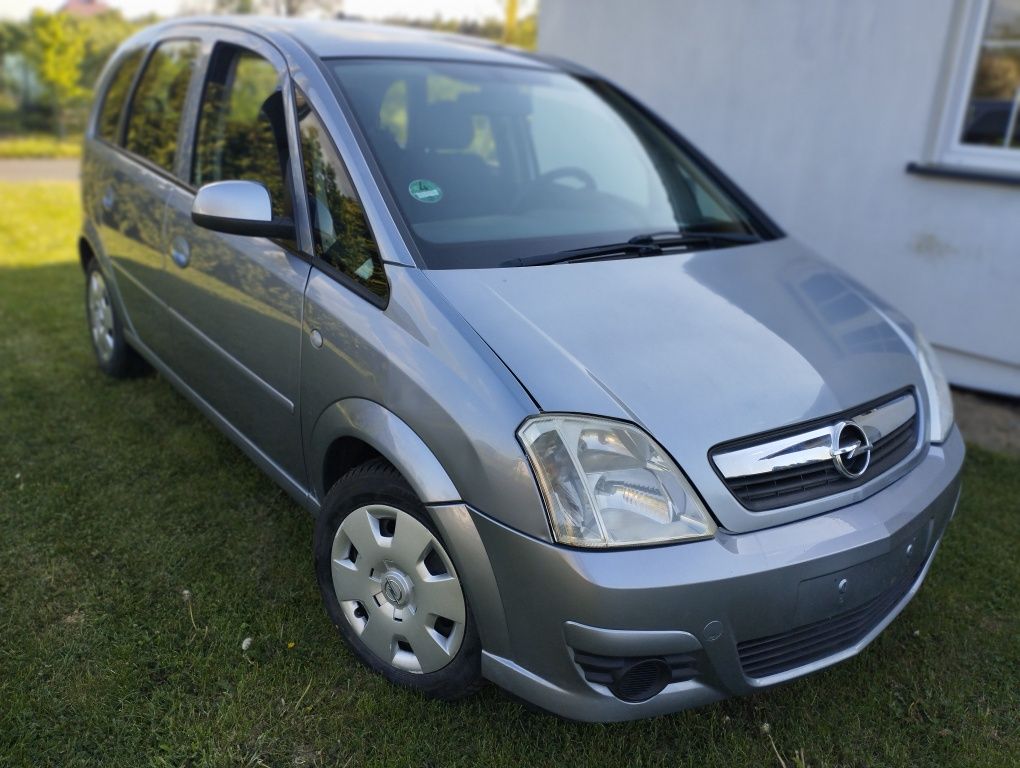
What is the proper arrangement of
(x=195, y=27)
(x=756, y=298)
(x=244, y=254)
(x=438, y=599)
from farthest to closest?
(x=195, y=27) < (x=244, y=254) < (x=756, y=298) < (x=438, y=599)

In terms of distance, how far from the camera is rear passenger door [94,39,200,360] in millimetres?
3459

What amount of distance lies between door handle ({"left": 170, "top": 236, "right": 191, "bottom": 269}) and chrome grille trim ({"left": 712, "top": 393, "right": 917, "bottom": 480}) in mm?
2096

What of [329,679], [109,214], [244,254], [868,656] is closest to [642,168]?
[244,254]

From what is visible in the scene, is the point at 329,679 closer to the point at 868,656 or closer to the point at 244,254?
the point at 244,254

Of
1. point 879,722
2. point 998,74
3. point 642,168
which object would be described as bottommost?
point 879,722

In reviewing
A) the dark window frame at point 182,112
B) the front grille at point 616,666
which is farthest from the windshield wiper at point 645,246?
the dark window frame at point 182,112

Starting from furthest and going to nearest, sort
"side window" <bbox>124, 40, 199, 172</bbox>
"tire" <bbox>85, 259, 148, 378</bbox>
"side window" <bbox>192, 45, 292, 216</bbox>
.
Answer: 1. "tire" <bbox>85, 259, 148, 378</bbox>
2. "side window" <bbox>124, 40, 199, 172</bbox>
3. "side window" <bbox>192, 45, 292, 216</bbox>

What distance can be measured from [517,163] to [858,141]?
301 cm

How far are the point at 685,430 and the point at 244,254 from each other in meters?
1.58

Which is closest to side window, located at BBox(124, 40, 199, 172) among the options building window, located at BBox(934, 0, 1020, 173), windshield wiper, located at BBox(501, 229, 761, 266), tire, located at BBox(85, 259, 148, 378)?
tire, located at BBox(85, 259, 148, 378)

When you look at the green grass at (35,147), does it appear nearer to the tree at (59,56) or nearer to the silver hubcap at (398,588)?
the tree at (59,56)

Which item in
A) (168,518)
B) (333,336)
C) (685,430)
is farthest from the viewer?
(168,518)

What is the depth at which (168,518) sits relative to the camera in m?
3.18

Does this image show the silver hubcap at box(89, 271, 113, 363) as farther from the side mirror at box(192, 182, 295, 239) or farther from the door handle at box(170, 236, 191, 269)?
the side mirror at box(192, 182, 295, 239)
